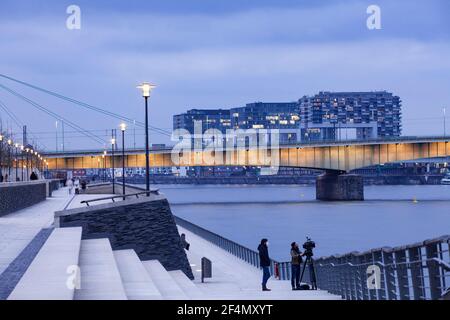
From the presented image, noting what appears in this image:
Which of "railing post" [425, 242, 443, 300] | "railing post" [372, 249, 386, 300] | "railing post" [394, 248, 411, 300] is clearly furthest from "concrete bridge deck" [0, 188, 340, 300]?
"railing post" [425, 242, 443, 300]

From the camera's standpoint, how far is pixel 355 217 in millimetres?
83250

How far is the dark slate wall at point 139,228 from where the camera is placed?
899 inches

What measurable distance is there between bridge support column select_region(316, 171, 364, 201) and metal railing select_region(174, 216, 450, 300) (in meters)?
85.0

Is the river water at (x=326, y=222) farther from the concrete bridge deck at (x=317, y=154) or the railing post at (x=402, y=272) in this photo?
the railing post at (x=402, y=272)

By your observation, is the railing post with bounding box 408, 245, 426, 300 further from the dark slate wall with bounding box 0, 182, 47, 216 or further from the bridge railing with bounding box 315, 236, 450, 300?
the dark slate wall with bounding box 0, 182, 47, 216

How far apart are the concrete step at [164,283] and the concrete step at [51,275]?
183cm

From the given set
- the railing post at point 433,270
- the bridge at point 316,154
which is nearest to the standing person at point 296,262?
the railing post at point 433,270

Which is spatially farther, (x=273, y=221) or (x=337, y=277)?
(x=273, y=221)

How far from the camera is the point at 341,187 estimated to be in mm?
112938

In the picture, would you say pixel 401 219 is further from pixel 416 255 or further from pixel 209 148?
pixel 416 255

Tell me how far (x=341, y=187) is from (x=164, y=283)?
97.2m

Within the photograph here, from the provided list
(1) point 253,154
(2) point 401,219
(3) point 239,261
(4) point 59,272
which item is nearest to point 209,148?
(1) point 253,154

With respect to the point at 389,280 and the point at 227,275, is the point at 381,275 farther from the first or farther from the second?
the point at 227,275
